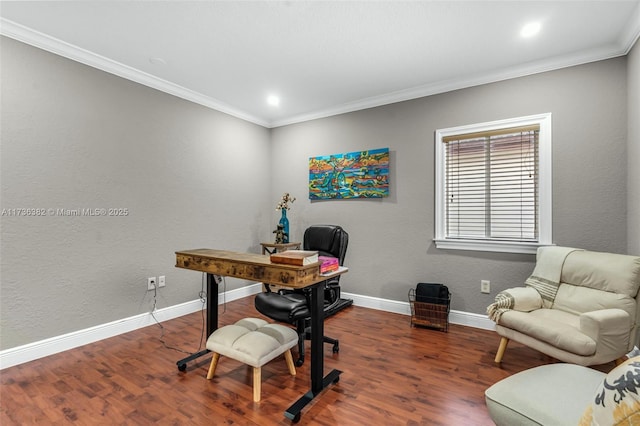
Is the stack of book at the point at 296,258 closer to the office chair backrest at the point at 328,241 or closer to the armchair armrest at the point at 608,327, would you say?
the office chair backrest at the point at 328,241

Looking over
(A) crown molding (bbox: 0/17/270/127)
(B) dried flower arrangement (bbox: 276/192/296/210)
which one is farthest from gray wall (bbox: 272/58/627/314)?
(A) crown molding (bbox: 0/17/270/127)

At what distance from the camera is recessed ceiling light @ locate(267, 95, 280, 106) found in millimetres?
3746

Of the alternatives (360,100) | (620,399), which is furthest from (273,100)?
(620,399)

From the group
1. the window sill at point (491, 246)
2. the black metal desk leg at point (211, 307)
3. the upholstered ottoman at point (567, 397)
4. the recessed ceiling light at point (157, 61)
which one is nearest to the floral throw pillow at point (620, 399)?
the upholstered ottoman at point (567, 397)

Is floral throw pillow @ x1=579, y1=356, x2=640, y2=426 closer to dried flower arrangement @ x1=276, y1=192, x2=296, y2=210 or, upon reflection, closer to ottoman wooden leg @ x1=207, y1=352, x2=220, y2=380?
ottoman wooden leg @ x1=207, y1=352, x2=220, y2=380

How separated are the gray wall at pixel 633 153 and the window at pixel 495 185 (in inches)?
21.1

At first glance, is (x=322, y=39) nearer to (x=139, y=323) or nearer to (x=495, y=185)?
(x=495, y=185)

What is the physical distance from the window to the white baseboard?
78 cm

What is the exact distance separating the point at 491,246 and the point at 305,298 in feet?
6.60

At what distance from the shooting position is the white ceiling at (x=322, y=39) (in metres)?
2.17

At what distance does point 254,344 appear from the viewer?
76.4 inches

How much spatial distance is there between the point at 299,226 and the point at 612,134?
348cm

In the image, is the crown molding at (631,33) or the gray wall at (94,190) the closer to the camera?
the crown molding at (631,33)

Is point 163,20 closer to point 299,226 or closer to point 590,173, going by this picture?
point 299,226
